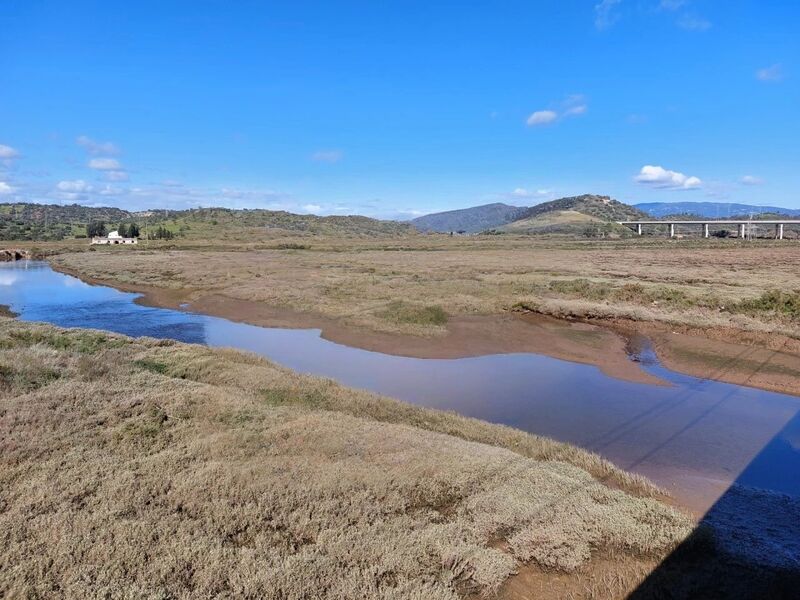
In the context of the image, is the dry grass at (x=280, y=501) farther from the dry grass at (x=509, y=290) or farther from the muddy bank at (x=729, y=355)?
the dry grass at (x=509, y=290)

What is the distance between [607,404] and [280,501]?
11.4m

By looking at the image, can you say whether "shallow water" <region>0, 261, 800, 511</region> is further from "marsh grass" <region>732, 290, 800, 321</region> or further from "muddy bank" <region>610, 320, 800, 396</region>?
"marsh grass" <region>732, 290, 800, 321</region>

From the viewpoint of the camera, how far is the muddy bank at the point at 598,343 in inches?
753

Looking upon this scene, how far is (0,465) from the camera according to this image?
8.70 m

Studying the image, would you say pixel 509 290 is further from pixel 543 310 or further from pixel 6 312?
pixel 6 312

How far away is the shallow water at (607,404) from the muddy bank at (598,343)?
0.86 m

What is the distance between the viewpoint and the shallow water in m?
11.3

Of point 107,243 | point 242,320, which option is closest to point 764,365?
point 242,320

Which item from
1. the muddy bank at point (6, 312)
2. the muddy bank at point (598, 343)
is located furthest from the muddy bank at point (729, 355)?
the muddy bank at point (6, 312)

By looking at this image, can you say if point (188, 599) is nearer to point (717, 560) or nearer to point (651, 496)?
point (717, 560)

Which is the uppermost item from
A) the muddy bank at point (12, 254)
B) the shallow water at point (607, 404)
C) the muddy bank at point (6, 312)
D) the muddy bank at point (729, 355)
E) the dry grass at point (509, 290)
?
the muddy bank at point (12, 254)

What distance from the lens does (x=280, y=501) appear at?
798 centimetres

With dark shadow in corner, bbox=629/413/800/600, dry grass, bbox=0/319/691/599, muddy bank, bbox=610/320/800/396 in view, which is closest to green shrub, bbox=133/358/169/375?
dry grass, bbox=0/319/691/599

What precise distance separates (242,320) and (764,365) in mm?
26380
